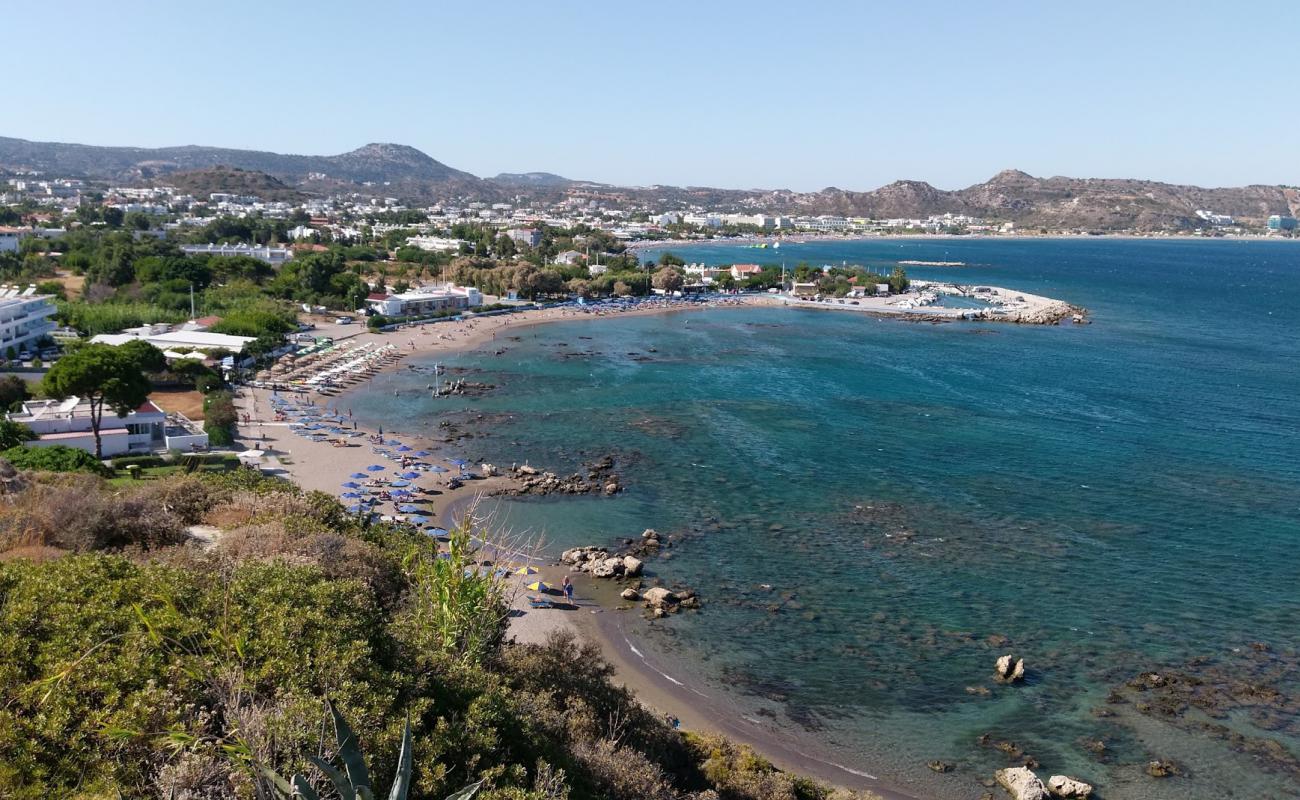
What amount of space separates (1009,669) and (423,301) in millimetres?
50906

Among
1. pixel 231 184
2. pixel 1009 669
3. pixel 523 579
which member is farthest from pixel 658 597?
pixel 231 184

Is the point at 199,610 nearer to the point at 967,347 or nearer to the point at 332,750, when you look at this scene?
the point at 332,750

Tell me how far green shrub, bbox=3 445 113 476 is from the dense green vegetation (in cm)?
1048

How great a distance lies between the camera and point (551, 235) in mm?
117000

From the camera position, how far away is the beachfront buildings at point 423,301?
58.8m

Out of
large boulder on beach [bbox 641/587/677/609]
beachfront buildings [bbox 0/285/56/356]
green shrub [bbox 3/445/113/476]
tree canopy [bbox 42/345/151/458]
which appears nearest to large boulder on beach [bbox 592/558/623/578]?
large boulder on beach [bbox 641/587/677/609]

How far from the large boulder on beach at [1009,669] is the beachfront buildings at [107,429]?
80.5 ft

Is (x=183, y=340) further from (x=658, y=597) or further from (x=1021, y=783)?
(x=1021, y=783)

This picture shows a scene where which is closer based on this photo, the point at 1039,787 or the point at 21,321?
the point at 1039,787

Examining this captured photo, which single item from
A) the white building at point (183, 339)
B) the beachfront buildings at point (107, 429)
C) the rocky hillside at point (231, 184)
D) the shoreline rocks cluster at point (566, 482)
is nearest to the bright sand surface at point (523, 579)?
the shoreline rocks cluster at point (566, 482)

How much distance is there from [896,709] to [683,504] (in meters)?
11.1

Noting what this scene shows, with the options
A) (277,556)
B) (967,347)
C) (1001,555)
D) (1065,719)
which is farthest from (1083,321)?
(277,556)

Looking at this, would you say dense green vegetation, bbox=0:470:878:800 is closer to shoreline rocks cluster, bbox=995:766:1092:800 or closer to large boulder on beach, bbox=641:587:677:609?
shoreline rocks cluster, bbox=995:766:1092:800

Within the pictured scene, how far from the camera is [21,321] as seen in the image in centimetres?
3788
